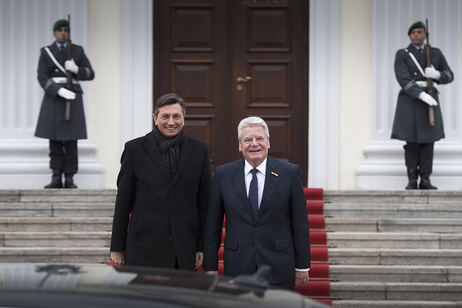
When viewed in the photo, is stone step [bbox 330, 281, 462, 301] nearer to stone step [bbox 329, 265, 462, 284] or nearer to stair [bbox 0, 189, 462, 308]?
stair [bbox 0, 189, 462, 308]

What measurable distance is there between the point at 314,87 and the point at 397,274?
3.14 meters

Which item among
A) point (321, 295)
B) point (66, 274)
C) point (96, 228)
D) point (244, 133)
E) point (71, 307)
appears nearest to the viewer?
point (71, 307)

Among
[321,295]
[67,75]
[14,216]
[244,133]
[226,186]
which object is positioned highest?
[67,75]

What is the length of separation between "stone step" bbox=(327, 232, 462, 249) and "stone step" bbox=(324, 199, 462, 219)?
1.72 ft

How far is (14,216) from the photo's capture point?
8242 mm

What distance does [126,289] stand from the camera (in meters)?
2.29

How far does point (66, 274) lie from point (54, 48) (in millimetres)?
6751

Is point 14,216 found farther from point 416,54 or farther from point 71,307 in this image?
point 71,307

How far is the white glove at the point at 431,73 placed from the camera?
28.5ft

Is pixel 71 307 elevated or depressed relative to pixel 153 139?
depressed

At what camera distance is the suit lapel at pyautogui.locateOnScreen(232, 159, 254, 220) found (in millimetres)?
4602

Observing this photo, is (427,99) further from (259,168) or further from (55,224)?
(259,168)

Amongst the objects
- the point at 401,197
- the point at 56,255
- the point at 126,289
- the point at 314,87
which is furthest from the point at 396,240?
the point at 126,289

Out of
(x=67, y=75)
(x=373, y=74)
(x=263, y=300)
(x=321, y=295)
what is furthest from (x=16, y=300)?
(x=373, y=74)
